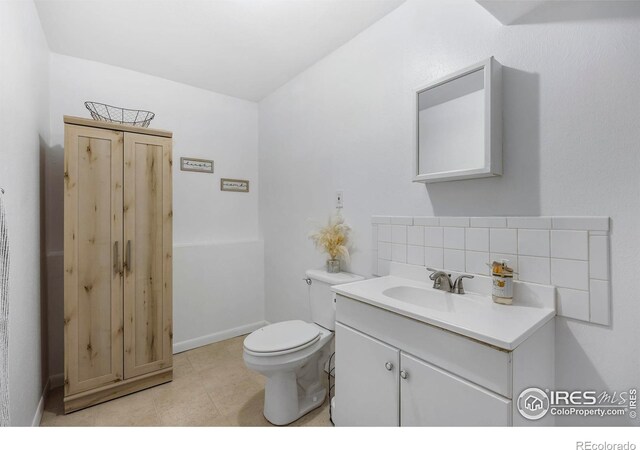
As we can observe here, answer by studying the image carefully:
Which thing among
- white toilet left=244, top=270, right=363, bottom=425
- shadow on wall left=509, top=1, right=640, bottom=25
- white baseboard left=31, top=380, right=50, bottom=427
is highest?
shadow on wall left=509, top=1, right=640, bottom=25

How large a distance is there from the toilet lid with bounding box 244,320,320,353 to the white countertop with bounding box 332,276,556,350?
1.40ft

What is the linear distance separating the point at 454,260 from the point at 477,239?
156 millimetres

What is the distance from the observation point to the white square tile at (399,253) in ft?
5.61

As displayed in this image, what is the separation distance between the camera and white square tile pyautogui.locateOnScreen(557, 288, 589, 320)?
109 centimetres

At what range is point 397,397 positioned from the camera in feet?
3.93

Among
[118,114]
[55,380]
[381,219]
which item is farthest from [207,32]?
→ [55,380]

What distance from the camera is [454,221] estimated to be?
58.4 inches

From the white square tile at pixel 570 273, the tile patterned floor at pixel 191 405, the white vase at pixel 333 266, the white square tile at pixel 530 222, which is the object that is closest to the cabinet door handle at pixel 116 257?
the tile patterned floor at pixel 191 405

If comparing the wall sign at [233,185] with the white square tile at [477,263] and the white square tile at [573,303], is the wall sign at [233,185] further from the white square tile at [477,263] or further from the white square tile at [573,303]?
the white square tile at [573,303]

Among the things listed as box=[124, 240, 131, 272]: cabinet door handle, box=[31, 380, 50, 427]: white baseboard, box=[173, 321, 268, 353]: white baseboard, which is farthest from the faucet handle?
box=[31, 380, 50, 427]: white baseboard

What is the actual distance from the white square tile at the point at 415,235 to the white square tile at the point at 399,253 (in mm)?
54

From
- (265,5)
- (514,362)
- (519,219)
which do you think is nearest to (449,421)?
(514,362)

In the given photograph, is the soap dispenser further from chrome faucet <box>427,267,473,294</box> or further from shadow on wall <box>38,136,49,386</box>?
shadow on wall <box>38,136,49,386</box>

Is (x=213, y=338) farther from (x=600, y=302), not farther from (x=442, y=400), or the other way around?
(x=600, y=302)
